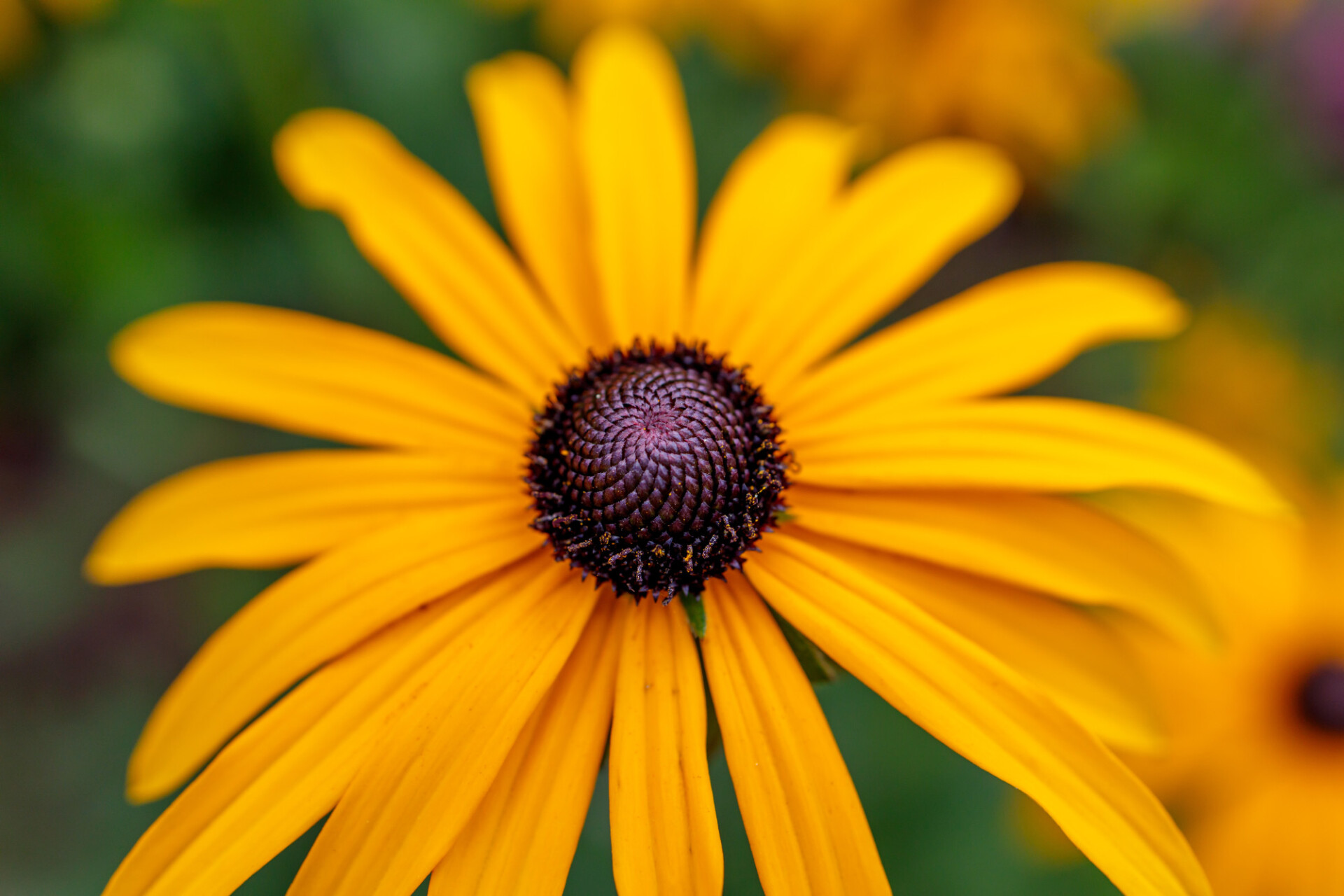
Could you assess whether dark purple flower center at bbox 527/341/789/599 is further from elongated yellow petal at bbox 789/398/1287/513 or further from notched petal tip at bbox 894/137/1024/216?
notched petal tip at bbox 894/137/1024/216

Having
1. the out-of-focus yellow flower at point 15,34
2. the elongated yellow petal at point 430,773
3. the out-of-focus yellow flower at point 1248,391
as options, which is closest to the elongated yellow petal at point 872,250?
the elongated yellow petal at point 430,773

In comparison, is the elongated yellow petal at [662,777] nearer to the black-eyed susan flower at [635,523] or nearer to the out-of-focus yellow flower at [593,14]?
the black-eyed susan flower at [635,523]

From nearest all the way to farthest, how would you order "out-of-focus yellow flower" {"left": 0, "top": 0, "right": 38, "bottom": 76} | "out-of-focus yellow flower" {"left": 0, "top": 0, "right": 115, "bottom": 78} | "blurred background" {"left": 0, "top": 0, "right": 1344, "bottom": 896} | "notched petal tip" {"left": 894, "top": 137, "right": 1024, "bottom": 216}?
Result: 1. "notched petal tip" {"left": 894, "top": 137, "right": 1024, "bottom": 216}
2. "out-of-focus yellow flower" {"left": 0, "top": 0, "right": 115, "bottom": 78}
3. "out-of-focus yellow flower" {"left": 0, "top": 0, "right": 38, "bottom": 76}
4. "blurred background" {"left": 0, "top": 0, "right": 1344, "bottom": 896}

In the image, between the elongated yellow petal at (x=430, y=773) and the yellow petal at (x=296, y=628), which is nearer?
the elongated yellow petal at (x=430, y=773)

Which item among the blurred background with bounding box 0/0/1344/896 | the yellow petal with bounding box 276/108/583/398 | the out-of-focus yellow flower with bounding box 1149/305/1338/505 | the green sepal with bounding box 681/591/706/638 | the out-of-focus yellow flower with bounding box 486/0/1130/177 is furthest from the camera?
the out-of-focus yellow flower with bounding box 1149/305/1338/505

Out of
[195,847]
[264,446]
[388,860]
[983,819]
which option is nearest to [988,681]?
[388,860]

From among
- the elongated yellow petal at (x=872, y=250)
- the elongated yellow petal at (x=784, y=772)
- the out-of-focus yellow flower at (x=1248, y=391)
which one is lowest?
the elongated yellow petal at (x=784, y=772)

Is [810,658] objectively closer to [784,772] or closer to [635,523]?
[784,772]

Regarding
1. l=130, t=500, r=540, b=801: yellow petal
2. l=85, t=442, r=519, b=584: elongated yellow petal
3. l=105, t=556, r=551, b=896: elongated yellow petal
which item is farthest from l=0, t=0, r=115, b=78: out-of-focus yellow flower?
l=105, t=556, r=551, b=896: elongated yellow petal
